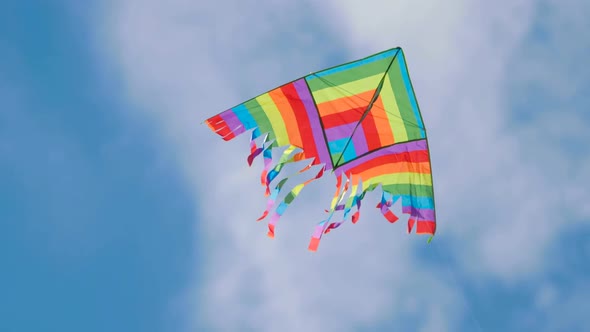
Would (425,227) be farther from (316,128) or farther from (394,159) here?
(316,128)

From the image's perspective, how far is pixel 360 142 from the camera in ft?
34.0

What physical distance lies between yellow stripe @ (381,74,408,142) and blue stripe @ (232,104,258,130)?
1.90 m

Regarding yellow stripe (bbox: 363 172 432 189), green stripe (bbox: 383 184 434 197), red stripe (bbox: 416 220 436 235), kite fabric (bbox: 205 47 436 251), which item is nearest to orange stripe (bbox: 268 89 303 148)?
kite fabric (bbox: 205 47 436 251)

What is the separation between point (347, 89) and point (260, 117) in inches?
52.0

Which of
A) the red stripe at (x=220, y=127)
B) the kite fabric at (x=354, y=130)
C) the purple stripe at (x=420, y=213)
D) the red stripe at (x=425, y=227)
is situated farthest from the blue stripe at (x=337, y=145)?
the red stripe at (x=425, y=227)

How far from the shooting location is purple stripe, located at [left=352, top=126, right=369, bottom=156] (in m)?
10.4

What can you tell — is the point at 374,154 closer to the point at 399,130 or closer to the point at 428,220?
the point at 399,130

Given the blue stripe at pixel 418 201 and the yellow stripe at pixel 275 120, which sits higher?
the yellow stripe at pixel 275 120

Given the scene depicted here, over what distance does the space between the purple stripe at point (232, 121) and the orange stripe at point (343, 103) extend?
1.19 meters

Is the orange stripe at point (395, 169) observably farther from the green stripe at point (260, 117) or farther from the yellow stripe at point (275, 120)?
the green stripe at point (260, 117)

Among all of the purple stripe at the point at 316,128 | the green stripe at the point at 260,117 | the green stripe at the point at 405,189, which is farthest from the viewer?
the green stripe at the point at 405,189

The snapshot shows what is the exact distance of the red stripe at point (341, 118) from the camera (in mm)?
10273

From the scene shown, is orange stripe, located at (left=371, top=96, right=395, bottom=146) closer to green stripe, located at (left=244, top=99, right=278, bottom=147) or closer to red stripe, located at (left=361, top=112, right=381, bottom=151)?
red stripe, located at (left=361, top=112, right=381, bottom=151)

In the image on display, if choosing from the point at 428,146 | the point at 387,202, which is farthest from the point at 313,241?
the point at 428,146
